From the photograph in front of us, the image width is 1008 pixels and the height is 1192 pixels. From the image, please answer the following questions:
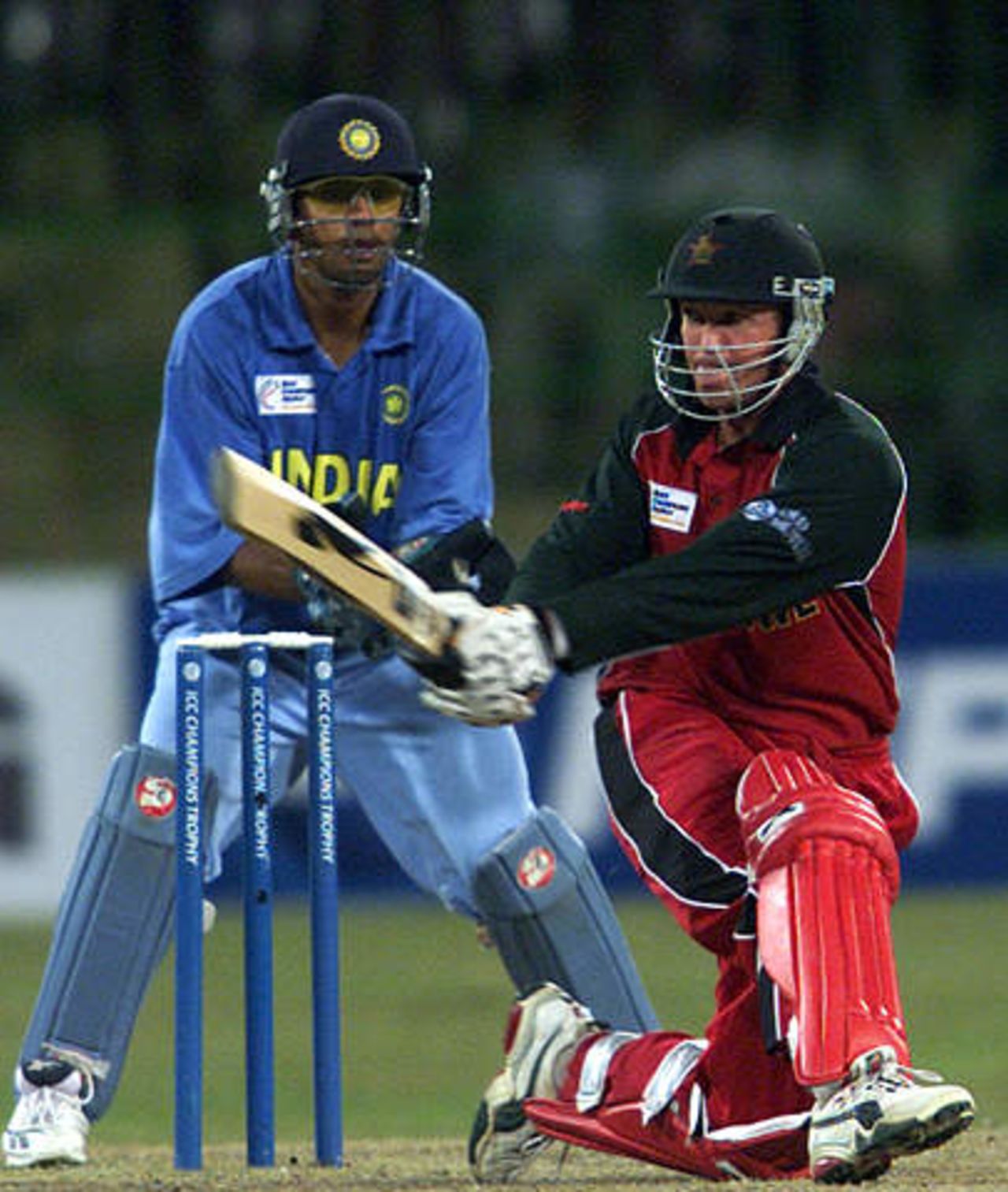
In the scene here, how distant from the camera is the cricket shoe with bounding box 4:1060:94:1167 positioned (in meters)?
4.89

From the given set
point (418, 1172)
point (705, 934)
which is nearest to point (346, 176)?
point (705, 934)

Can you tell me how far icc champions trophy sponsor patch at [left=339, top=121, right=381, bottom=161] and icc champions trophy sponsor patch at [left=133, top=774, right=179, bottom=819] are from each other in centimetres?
109

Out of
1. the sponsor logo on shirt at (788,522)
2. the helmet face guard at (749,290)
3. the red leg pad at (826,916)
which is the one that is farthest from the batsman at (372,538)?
the red leg pad at (826,916)

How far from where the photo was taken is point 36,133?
39.9 feet

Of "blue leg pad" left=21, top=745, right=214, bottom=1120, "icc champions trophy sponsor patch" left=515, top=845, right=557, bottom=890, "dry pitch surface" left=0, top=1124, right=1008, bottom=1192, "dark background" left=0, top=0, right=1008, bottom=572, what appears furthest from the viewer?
"dark background" left=0, top=0, right=1008, bottom=572

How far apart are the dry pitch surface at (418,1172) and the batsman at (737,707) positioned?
118 millimetres

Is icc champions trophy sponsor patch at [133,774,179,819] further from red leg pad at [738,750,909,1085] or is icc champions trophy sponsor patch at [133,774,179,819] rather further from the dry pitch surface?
red leg pad at [738,750,909,1085]

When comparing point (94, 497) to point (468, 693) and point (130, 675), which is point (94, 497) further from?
point (468, 693)

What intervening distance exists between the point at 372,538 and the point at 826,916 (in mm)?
1345

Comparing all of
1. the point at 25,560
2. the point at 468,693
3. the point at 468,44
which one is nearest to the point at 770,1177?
the point at 468,693

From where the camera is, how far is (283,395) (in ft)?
17.0

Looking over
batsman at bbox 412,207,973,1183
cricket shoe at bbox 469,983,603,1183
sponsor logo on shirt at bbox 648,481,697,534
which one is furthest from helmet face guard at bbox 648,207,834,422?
cricket shoe at bbox 469,983,603,1183

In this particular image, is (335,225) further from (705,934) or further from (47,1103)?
(47,1103)

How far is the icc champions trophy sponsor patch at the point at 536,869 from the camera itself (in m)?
5.16
